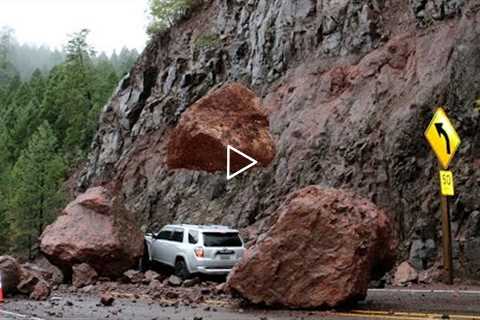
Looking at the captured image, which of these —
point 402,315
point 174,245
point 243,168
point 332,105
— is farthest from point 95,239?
point 402,315

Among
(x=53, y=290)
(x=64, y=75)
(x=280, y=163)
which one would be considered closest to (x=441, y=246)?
(x=280, y=163)

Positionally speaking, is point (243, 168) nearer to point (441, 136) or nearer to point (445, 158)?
point (441, 136)

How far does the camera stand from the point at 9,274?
14.8 meters

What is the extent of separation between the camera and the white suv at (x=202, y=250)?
17.1m

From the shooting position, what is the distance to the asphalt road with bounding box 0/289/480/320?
9.86m

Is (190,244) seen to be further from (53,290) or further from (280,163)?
(280,163)

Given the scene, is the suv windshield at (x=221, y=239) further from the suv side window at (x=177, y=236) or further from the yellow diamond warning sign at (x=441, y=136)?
the yellow diamond warning sign at (x=441, y=136)

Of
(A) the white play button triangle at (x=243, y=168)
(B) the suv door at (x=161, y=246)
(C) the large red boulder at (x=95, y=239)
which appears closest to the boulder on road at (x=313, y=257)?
(B) the suv door at (x=161, y=246)

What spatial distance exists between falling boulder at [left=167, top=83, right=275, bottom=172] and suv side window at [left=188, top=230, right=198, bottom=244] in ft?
21.0

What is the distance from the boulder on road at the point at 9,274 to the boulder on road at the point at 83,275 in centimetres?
304

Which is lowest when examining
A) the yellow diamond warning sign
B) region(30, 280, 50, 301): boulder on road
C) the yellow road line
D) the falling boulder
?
region(30, 280, 50, 301): boulder on road

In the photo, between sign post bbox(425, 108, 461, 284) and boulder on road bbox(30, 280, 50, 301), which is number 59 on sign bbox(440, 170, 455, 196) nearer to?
sign post bbox(425, 108, 461, 284)

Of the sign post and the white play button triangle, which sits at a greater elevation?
the white play button triangle

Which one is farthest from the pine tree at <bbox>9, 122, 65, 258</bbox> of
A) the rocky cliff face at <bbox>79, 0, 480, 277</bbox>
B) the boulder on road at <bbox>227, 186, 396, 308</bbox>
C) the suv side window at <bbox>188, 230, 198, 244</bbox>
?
the boulder on road at <bbox>227, 186, 396, 308</bbox>
